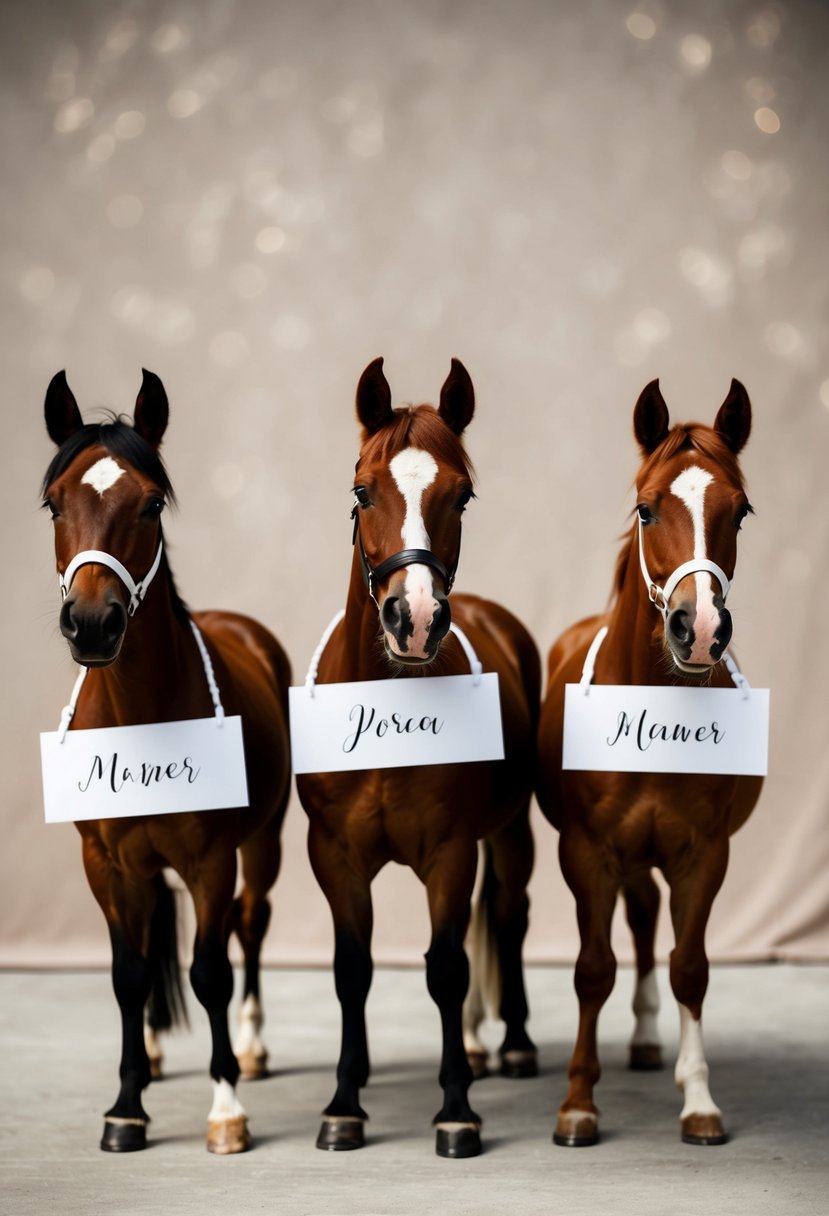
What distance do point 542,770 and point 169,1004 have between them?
4.20 feet

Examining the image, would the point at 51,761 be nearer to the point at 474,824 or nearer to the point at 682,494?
the point at 474,824

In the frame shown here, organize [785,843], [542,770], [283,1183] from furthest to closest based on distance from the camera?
[785,843], [542,770], [283,1183]

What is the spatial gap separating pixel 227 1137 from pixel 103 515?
1.40m

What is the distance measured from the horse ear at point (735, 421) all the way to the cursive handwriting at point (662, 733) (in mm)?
610

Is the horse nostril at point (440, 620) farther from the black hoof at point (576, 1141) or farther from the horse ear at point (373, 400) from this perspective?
the black hoof at point (576, 1141)

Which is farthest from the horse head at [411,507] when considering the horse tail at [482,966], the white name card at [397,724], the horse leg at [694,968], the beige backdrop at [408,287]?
the beige backdrop at [408,287]

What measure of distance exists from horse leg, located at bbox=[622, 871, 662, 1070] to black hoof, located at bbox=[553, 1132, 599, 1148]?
2.64 feet

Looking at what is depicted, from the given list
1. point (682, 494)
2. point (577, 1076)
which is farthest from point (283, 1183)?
point (682, 494)

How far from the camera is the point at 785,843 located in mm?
5547

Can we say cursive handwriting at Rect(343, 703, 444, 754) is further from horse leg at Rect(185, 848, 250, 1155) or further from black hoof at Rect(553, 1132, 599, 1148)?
black hoof at Rect(553, 1132, 599, 1148)

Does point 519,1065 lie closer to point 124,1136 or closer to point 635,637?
point 124,1136

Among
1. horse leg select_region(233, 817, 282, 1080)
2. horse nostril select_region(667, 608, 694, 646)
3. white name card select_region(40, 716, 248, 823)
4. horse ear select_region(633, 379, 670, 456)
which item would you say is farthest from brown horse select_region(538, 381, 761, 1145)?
horse leg select_region(233, 817, 282, 1080)

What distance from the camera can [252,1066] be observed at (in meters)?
3.73

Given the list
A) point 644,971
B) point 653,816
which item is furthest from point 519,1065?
point 653,816
